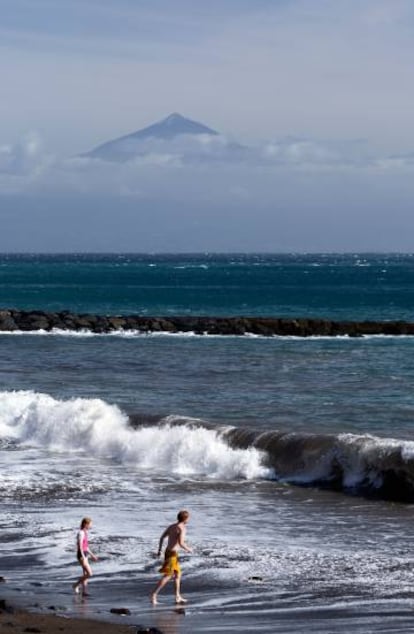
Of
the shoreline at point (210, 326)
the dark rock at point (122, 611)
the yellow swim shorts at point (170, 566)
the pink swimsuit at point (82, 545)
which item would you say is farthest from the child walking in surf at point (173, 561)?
the shoreline at point (210, 326)

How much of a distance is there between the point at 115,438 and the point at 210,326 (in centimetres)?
3637

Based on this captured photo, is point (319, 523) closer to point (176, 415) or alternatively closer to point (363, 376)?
point (176, 415)

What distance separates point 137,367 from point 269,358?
237 inches

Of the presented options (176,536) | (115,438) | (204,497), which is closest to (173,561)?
(176,536)

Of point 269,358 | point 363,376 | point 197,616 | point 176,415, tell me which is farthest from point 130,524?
point 269,358

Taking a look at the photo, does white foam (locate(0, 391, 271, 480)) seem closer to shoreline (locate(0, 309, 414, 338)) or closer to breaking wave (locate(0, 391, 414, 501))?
breaking wave (locate(0, 391, 414, 501))

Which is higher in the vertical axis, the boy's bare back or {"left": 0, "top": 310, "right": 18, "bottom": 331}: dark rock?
the boy's bare back

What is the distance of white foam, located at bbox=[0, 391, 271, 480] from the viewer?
87.5 ft

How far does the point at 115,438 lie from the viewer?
97.0 feet

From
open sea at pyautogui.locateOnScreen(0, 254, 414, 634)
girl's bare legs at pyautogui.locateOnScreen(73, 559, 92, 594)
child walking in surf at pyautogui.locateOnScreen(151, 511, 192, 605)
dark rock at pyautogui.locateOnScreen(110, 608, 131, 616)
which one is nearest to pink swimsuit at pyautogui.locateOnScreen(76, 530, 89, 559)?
girl's bare legs at pyautogui.locateOnScreen(73, 559, 92, 594)

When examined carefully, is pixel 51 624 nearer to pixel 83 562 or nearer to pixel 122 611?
pixel 122 611

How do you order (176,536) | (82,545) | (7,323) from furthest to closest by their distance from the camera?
(7,323) < (82,545) < (176,536)

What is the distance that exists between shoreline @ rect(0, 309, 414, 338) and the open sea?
11787 millimetres

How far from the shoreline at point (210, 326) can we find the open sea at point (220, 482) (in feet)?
38.7
